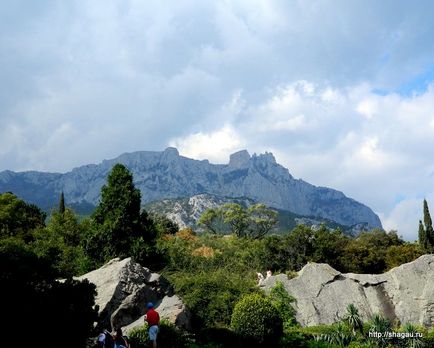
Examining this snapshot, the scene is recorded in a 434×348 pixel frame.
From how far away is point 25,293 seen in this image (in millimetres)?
14555

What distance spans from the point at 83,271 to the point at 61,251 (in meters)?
7.57

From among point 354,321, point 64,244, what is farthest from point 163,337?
point 64,244

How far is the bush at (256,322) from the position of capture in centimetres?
2209

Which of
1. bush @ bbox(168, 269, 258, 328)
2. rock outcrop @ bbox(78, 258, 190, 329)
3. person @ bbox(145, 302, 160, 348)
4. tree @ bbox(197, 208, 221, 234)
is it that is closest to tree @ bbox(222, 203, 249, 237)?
tree @ bbox(197, 208, 221, 234)

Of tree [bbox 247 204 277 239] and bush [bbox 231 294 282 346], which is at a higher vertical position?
tree [bbox 247 204 277 239]

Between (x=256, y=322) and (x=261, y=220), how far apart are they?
61611 mm

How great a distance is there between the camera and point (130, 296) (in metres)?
21.8

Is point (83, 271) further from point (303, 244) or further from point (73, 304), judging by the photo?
point (303, 244)

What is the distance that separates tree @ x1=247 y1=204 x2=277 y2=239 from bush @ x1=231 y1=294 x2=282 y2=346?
59.7 m

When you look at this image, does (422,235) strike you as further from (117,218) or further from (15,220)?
(15,220)

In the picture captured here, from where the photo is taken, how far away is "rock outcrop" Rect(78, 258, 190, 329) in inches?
831

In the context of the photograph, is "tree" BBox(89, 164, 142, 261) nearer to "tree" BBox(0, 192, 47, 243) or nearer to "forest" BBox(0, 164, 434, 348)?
"forest" BBox(0, 164, 434, 348)

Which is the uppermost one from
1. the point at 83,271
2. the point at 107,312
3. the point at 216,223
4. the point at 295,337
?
the point at 216,223

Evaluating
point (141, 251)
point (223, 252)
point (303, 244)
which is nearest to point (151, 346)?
point (141, 251)
